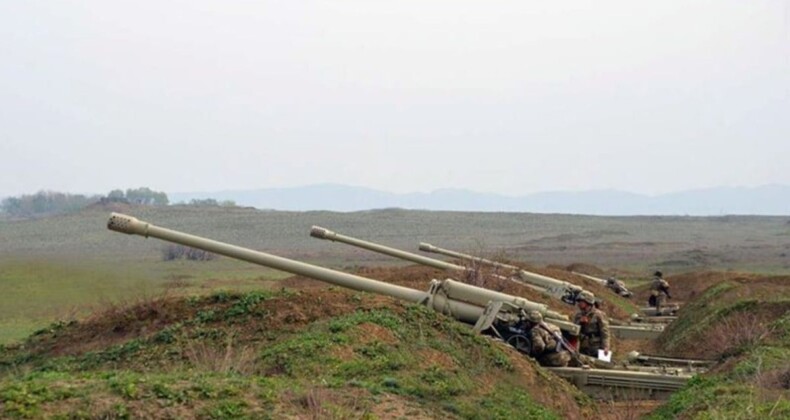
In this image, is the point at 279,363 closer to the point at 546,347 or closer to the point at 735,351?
the point at 546,347

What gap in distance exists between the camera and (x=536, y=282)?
30578 mm

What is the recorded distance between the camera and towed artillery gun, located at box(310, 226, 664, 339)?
25644 millimetres

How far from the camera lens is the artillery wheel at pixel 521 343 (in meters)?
16.8

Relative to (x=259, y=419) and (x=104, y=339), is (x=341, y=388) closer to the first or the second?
(x=259, y=419)

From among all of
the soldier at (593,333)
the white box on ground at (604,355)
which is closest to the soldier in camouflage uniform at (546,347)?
the white box on ground at (604,355)

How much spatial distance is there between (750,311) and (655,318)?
28.2 ft

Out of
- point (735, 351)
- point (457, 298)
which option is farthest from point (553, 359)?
point (735, 351)

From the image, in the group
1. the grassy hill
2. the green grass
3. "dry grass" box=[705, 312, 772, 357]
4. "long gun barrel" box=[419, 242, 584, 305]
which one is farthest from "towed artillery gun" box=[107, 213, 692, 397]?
"long gun barrel" box=[419, 242, 584, 305]

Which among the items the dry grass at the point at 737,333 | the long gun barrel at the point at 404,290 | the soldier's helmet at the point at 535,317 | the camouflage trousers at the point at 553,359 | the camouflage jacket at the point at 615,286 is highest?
the long gun barrel at the point at 404,290

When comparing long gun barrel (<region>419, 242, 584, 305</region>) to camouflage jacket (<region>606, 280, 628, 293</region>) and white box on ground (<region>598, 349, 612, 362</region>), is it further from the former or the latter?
white box on ground (<region>598, 349, 612, 362</region>)

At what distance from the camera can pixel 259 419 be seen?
9.27 m

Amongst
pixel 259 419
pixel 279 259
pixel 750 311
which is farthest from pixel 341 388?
pixel 750 311

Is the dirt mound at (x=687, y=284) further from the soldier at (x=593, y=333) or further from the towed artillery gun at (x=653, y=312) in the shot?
the soldier at (x=593, y=333)

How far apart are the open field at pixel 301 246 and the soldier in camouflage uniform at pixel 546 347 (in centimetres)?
803
